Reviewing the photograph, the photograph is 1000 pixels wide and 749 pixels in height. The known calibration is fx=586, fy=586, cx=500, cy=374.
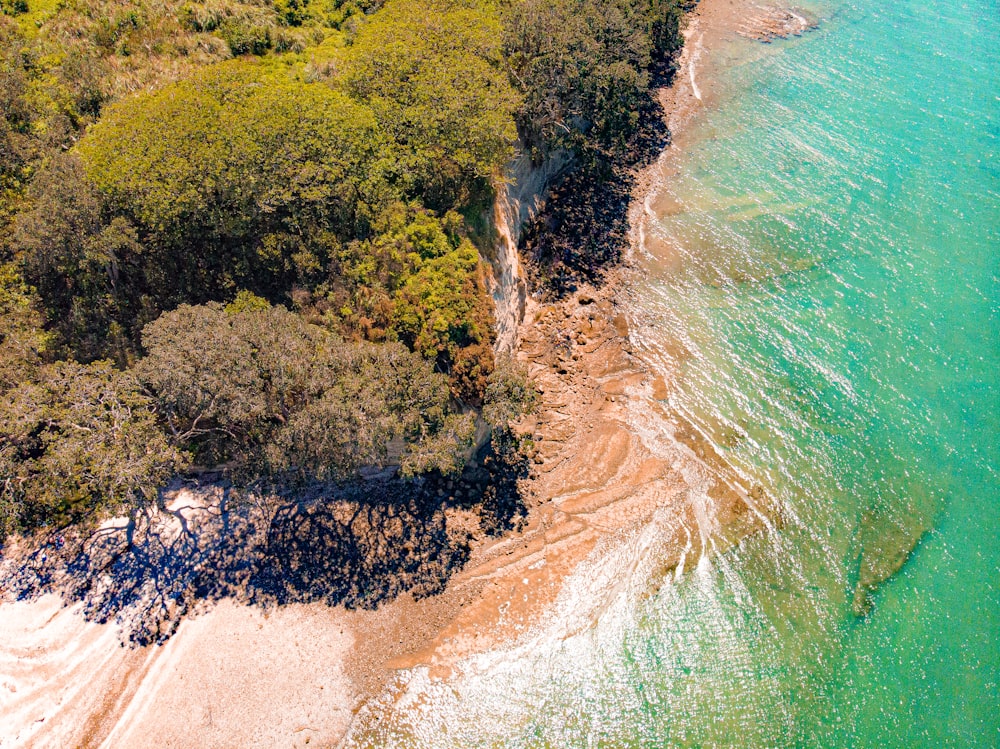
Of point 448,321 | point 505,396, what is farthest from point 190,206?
point 505,396

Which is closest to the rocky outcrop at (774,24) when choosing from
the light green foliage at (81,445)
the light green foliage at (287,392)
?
the light green foliage at (287,392)

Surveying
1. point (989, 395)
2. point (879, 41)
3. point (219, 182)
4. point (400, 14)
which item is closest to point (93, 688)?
point (219, 182)

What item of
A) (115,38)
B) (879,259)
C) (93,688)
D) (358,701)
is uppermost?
(115,38)

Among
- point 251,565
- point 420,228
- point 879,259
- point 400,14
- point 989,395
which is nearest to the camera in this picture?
point 251,565

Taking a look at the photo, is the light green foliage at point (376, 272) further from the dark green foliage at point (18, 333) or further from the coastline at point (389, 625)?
the dark green foliage at point (18, 333)

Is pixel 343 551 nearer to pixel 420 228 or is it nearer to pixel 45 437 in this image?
pixel 45 437

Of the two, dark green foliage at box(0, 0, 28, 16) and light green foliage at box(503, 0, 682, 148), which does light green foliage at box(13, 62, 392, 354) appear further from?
dark green foliage at box(0, 0, 28, 16)

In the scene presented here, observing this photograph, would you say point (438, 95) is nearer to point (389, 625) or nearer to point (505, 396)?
point (505, 396)

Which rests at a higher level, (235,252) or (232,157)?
(232,157)
